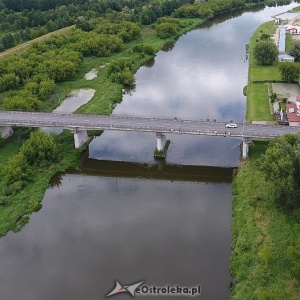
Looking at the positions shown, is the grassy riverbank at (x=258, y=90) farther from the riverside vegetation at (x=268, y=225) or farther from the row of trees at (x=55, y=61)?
the row of trees at (x=55, y=61)

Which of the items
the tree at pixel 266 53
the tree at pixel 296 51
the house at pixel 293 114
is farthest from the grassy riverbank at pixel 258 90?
the tree at pixel 296 51

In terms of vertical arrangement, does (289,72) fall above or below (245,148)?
above

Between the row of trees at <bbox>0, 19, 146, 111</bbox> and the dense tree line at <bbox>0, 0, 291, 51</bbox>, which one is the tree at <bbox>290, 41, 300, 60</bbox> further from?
the dense tree line at <bbox>0, 0, 291, 51</bbox>

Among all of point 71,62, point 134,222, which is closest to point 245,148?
point 134,222

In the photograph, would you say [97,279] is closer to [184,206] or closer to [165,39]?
[184,206]

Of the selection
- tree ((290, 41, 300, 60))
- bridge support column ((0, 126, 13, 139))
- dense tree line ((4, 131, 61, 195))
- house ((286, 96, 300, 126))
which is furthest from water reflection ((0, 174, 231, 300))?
tree ((290, 41, 300, 60))

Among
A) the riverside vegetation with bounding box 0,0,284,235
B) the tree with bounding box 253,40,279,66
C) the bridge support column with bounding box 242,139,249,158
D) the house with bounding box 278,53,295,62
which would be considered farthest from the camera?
the house with bounding box 278,53,295,62

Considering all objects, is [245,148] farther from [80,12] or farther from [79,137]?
[80,12]
